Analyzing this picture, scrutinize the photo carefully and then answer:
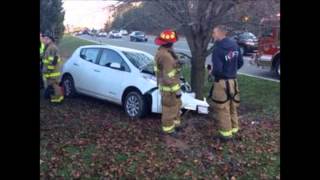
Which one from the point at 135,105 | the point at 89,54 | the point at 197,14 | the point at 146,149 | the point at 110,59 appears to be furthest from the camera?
the point at 89,54

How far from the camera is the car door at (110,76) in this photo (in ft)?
30.8

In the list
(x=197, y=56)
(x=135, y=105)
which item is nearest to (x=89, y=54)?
(x=135, y=105)

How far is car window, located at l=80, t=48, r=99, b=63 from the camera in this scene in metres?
10.3

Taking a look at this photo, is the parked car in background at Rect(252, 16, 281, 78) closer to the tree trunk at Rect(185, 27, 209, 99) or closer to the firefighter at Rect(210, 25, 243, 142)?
the tree trunk at Rect(185, 27, 209, 99)

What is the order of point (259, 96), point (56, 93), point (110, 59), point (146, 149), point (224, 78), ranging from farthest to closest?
point (259, 96) < point (56, 93) < point (110, 59) < point (224, 78) < point (146, 149)

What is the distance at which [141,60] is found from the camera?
9688 mm

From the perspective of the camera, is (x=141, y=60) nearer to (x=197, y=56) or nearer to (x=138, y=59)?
(x=138, y=59)

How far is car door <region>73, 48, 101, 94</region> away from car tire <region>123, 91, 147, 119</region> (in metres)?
1.34

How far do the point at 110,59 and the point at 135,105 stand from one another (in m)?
1.47

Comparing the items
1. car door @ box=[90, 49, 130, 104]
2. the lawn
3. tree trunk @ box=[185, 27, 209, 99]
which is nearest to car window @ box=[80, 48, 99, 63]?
car door @ box=[90, 49, 130, 104]
